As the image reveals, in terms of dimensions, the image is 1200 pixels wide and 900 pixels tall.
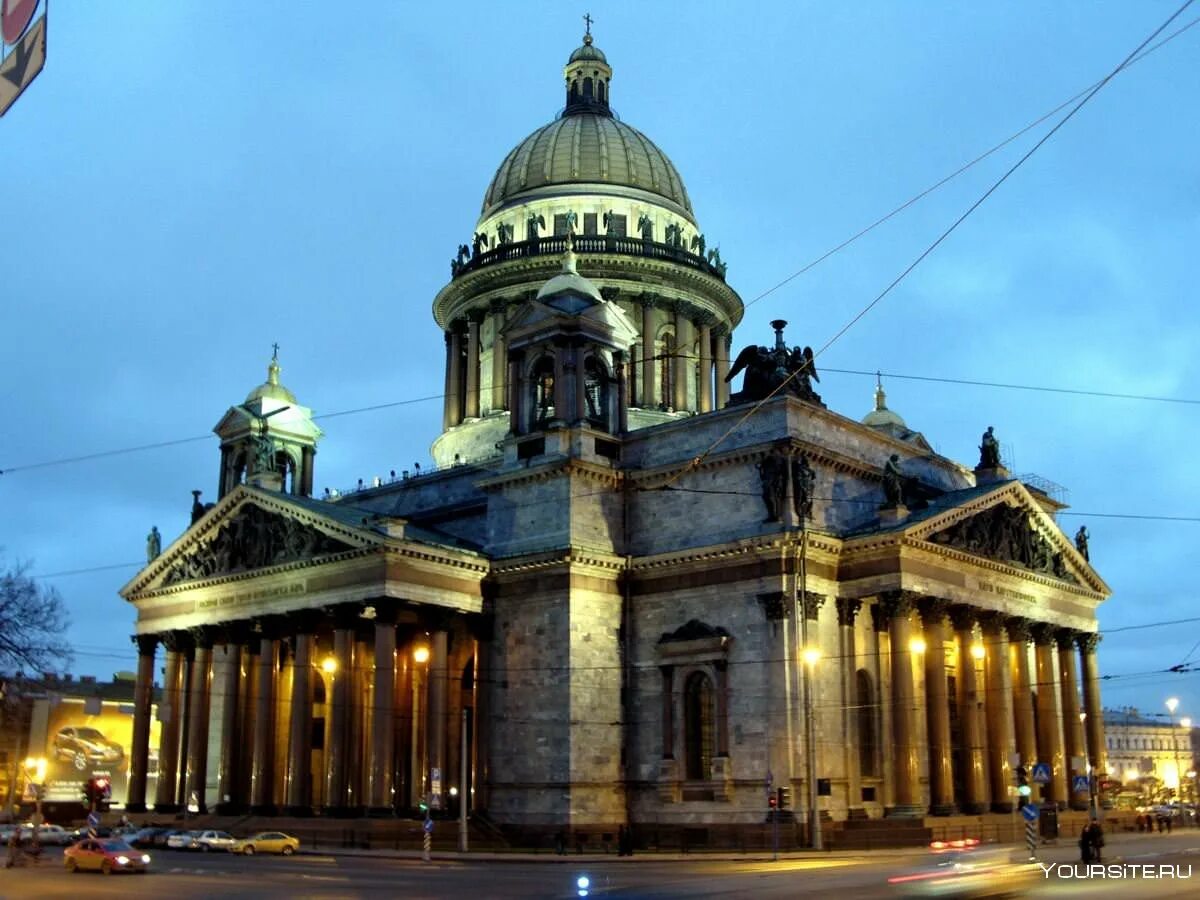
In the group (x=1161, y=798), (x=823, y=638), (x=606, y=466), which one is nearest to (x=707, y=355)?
(x=606, y=466)

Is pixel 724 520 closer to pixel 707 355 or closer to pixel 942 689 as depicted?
pixel 942 689

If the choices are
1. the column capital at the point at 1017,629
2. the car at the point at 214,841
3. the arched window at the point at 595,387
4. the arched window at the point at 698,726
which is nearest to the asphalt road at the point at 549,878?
the car at the point at 214,841

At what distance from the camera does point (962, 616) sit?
52938mm

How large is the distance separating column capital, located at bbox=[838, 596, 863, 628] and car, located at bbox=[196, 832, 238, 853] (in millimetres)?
23033

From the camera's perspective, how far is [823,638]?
49.6m

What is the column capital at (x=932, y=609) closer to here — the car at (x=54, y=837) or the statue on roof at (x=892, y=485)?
the statue on roof at (x=892, y=485)

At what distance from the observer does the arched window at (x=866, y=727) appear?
50.2 meters

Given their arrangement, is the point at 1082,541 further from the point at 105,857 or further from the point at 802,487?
the point at 105,857

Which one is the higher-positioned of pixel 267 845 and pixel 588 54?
pixel 588 54

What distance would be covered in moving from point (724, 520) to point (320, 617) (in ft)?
53.3

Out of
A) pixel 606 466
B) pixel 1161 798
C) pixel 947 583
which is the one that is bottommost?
pixel 1161 798

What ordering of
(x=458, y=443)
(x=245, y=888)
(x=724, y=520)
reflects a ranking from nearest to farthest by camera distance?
1. (x=245, y=888)
2. (x=724, y=520)
3. (x=458, y=443)

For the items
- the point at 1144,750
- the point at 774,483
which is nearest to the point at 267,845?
the point at 774,483

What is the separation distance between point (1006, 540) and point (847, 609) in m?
9.59
